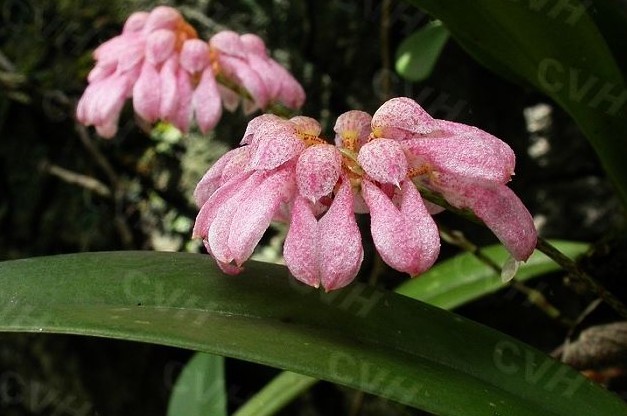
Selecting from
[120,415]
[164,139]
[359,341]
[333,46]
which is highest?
[359,341]

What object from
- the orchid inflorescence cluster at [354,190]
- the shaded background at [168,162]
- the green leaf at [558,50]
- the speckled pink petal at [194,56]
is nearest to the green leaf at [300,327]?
the orchid inflorescence cluster at [354,190]

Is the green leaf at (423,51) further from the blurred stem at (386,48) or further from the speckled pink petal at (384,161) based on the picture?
the speckled pink petal at (384,161)

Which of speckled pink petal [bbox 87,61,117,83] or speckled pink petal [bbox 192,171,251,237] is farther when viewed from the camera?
speckled pink petal [bbox 87,61,117,83]

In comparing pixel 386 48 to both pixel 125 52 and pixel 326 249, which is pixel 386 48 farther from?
pixel 326 249

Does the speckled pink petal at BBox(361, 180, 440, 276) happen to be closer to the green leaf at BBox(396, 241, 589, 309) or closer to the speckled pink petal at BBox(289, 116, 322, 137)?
the speckled pink petal at BBox(289, 116, 322, 137)

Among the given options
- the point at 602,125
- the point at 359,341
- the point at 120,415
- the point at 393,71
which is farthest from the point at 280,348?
the point at 120,415

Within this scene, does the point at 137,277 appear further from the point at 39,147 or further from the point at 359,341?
the point at 39,147

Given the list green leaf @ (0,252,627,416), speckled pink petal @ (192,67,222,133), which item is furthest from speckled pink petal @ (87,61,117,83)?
green leaf @ (0,252,627,416)
